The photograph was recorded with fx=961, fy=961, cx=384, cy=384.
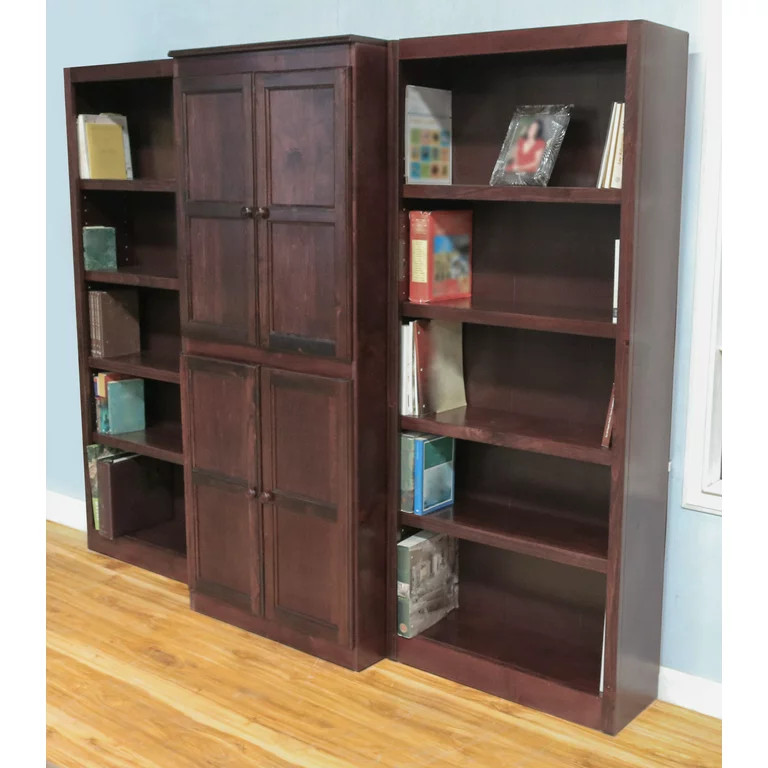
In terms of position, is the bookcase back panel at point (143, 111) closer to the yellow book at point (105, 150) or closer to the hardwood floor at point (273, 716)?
the yellow book at point (105, 150)

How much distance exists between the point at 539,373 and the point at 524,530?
49cm

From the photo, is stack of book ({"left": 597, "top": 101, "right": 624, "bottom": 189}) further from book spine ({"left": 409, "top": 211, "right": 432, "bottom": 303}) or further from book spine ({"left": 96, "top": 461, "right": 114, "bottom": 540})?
book spine ({"left": 96, "top": 461, "right": 114, "bottom": 540})

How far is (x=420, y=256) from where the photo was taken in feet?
9.71

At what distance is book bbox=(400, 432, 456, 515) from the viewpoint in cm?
305

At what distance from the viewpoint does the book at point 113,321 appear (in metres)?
3.97

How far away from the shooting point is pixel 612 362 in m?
2.86

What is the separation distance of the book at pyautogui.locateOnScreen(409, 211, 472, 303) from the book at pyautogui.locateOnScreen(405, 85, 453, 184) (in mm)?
132

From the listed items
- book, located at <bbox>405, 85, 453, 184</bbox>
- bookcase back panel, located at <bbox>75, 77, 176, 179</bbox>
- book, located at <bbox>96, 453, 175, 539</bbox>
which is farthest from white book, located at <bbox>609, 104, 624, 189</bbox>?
book, located at <bbox>96, 453, 175, 539</bbox>

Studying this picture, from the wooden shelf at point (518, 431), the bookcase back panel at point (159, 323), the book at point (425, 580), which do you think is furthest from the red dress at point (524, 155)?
the bookcase back panel at point (159, 323)

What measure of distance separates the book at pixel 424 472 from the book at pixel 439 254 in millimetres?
452

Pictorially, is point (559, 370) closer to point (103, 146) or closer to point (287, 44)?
point (287, 44)
